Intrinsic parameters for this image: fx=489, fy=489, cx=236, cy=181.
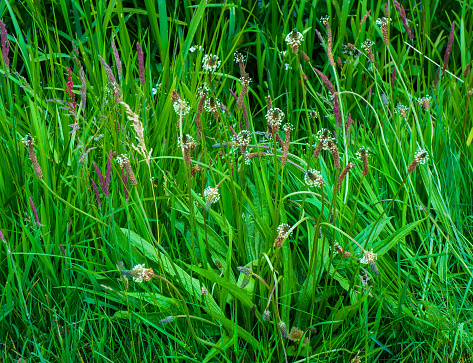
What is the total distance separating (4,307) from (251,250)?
649mm

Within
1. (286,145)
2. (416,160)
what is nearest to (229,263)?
(286,145)

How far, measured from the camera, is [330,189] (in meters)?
1.47

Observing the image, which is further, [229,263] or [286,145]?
[229,263]

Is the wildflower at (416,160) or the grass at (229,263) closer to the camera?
the wildflower at (416,160)

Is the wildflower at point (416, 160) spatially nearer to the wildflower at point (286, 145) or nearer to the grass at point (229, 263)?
the grass at point (229, 263)

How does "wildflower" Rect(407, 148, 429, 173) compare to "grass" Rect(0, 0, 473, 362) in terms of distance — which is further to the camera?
"grass" Rect(0, 0, 473, 362)

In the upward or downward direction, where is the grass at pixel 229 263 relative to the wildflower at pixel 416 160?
downward

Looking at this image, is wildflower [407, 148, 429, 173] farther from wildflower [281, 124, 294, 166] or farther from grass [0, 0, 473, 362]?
wildflower [281, 124, 294, 166]

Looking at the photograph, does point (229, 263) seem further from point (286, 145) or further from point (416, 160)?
point (416, 160)

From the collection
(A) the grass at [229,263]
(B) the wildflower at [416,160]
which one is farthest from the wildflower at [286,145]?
(B) the wildflower at [416,160]

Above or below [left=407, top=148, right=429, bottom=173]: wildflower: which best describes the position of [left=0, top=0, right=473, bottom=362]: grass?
below

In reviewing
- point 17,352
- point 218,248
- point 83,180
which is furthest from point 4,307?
point 218,248

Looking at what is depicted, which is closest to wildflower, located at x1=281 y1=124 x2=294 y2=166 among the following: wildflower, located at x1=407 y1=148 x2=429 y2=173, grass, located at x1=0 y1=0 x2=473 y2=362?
grass, located at x1=0 y1=0 x2=473 y2=362

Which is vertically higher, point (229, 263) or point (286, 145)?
point (286, 145)
